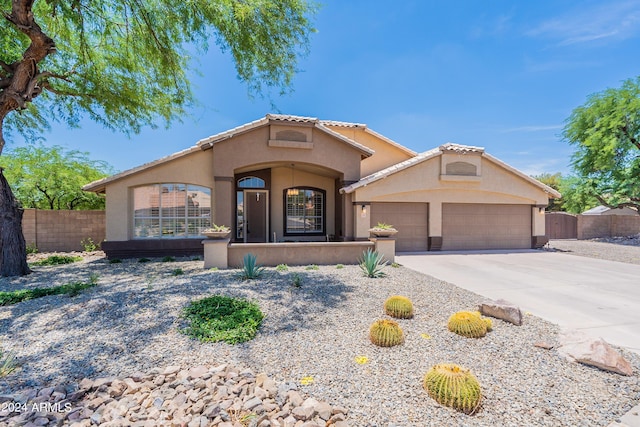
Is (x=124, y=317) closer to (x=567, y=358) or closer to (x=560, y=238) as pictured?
(x=567, y=358)

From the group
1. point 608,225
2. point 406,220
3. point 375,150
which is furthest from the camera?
point 608,225

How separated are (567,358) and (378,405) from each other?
2.88 metres

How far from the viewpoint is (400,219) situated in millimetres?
13602

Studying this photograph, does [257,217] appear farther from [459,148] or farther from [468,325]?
[468,325]

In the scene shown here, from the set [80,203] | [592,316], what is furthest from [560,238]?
[80,203]

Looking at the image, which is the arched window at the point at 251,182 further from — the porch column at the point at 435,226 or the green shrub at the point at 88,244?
the porch column at the point at 435,226

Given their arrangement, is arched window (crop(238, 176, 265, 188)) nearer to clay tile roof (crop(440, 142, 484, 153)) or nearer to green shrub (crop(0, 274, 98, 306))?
green shrub (crop(0, 274, 98, 306))

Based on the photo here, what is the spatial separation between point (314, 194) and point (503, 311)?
1149 centimetres

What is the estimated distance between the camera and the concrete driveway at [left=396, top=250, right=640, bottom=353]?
5.17 m

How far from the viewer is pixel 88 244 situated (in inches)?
528

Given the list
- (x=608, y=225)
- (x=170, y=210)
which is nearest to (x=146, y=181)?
(x=170, y=210)

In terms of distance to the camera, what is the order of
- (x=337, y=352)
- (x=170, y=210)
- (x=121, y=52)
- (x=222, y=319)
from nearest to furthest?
(x=337, y=352)
(x=222, y=319)
(x=121, y=52)
(x=170, y=210)

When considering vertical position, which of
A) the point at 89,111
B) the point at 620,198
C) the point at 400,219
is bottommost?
the point at 400,219

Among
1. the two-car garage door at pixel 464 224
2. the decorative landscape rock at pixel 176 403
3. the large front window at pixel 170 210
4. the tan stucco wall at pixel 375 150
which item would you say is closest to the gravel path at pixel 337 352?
the decorative landscape rock at pixel 176 403
